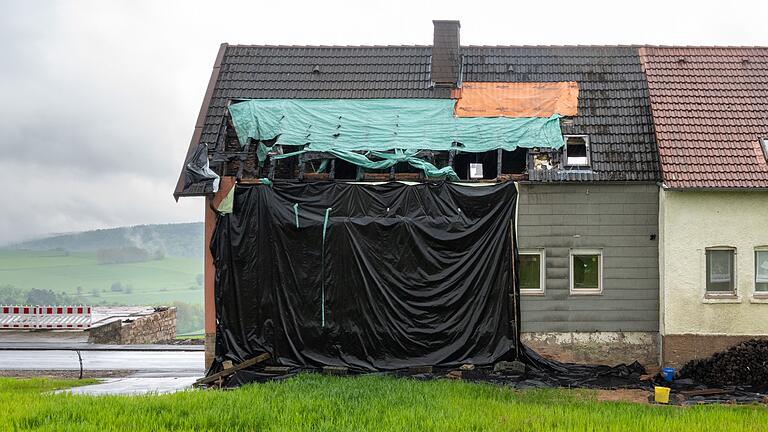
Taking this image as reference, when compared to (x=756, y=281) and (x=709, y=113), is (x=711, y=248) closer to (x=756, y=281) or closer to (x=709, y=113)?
(x=756, y=281)

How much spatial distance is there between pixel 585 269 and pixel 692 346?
299 cm

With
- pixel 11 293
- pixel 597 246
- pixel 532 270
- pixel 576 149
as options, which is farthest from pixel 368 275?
pixel 11 293

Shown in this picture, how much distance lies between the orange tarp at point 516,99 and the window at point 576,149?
2.56 ft

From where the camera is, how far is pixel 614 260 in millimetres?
18641

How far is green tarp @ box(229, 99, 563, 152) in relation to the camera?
1894 cm

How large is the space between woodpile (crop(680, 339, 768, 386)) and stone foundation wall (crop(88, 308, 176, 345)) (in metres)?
22.0

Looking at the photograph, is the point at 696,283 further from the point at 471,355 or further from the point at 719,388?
the point at 471,355

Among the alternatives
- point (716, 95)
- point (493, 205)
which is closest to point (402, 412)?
point (493, 205)

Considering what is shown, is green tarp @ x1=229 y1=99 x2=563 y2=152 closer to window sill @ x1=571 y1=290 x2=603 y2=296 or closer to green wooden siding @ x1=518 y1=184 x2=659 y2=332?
green wooden siding @ x1=518 y1=184 x2=659 y2=332

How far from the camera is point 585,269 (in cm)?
1888

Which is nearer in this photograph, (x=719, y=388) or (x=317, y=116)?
(x=719, y=388)

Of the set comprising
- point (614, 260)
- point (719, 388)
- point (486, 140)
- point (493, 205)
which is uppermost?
point (486, 140)

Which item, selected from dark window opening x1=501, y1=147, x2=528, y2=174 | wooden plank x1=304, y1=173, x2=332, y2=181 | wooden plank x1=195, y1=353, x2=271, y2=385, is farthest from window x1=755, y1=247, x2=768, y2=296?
wooden plank x1=195, y1=353, x2=271, y2=385

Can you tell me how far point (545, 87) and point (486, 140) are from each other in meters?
2.91
